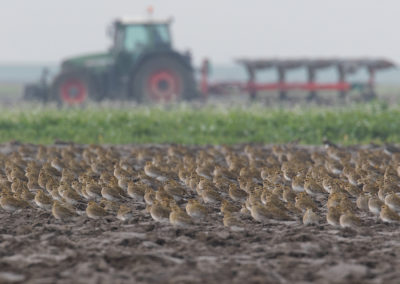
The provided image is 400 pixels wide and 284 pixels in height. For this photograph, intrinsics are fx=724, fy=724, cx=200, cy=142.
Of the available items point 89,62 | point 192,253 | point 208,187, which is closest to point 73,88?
point 89,62

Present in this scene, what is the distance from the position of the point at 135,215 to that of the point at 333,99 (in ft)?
64.1

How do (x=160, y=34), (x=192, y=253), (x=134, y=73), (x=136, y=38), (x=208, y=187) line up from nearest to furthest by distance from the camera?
(x=192, y=253), (x=208, y=187), (x=134, y=73), (x=160, y=34), (x=136, y=38)

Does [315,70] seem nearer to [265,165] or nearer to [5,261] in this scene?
[265,165]

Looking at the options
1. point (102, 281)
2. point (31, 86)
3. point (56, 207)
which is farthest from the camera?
point (31, 86)

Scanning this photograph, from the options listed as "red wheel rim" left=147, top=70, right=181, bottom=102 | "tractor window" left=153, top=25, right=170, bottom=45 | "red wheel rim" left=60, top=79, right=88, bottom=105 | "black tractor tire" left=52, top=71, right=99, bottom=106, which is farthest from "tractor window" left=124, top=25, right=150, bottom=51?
"red wheel rim" left=60, top=79, right=88, bottom=105

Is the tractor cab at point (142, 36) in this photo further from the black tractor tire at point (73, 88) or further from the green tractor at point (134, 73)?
the black tractor tire at point (73, 88)

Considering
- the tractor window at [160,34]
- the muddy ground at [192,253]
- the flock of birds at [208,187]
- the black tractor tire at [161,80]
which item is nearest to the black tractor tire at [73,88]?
the black tractor tire at [161,80]

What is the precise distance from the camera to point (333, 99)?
2722cm

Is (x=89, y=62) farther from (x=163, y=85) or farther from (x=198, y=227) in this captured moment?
(x=198, y=227)

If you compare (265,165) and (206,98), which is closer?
(265,165)

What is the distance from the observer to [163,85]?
27.0 m

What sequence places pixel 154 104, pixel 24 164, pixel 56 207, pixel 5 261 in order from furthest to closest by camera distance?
pixel 154 104 < pixel 24 164 < pixel 56 207 < pixel 5 261

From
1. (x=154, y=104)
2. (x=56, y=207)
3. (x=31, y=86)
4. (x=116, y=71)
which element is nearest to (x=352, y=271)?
(x=56, y=207)

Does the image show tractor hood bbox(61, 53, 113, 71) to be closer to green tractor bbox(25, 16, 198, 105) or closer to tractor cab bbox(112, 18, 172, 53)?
green tractor bbox(25, 16, 198, 105)
